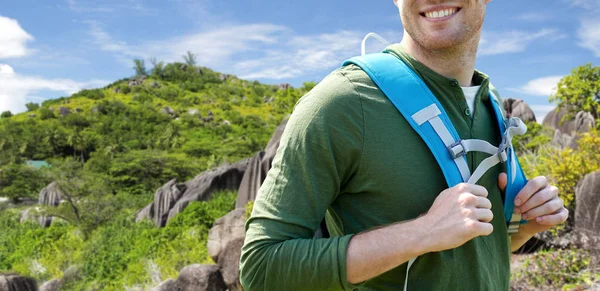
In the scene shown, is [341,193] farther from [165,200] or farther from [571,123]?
[571,123]

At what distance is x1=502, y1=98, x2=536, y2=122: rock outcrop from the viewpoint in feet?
68.4

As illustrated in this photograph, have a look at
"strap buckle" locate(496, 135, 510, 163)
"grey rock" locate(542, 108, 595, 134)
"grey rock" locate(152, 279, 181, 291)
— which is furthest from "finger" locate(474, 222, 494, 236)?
"grey rock" locate(542, 108, 595, 134)

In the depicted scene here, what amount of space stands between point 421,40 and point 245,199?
13.6 meters

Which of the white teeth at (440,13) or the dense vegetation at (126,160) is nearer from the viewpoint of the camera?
the white teeth at (440,13)

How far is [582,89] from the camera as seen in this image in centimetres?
1781

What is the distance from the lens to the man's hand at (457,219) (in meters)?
0.96

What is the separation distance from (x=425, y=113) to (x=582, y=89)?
63.1 feet

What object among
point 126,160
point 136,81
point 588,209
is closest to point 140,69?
point 136,81

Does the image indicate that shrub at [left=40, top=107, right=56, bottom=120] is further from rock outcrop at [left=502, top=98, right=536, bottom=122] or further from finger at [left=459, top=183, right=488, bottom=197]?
finger at [left=459, top=183, right=488, bottom=197]

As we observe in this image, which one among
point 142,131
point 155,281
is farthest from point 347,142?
point 142,131

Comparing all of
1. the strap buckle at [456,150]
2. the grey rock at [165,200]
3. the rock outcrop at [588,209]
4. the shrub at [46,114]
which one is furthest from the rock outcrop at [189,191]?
the shrub at [46,114]

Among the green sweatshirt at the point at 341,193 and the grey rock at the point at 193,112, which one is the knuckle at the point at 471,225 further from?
the grey rock at the point at 193,112

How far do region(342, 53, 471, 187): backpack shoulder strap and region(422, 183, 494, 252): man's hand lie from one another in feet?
0.28

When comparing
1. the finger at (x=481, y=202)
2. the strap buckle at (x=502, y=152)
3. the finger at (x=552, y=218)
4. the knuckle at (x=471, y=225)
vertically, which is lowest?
the finger at (x=552, y=218)
